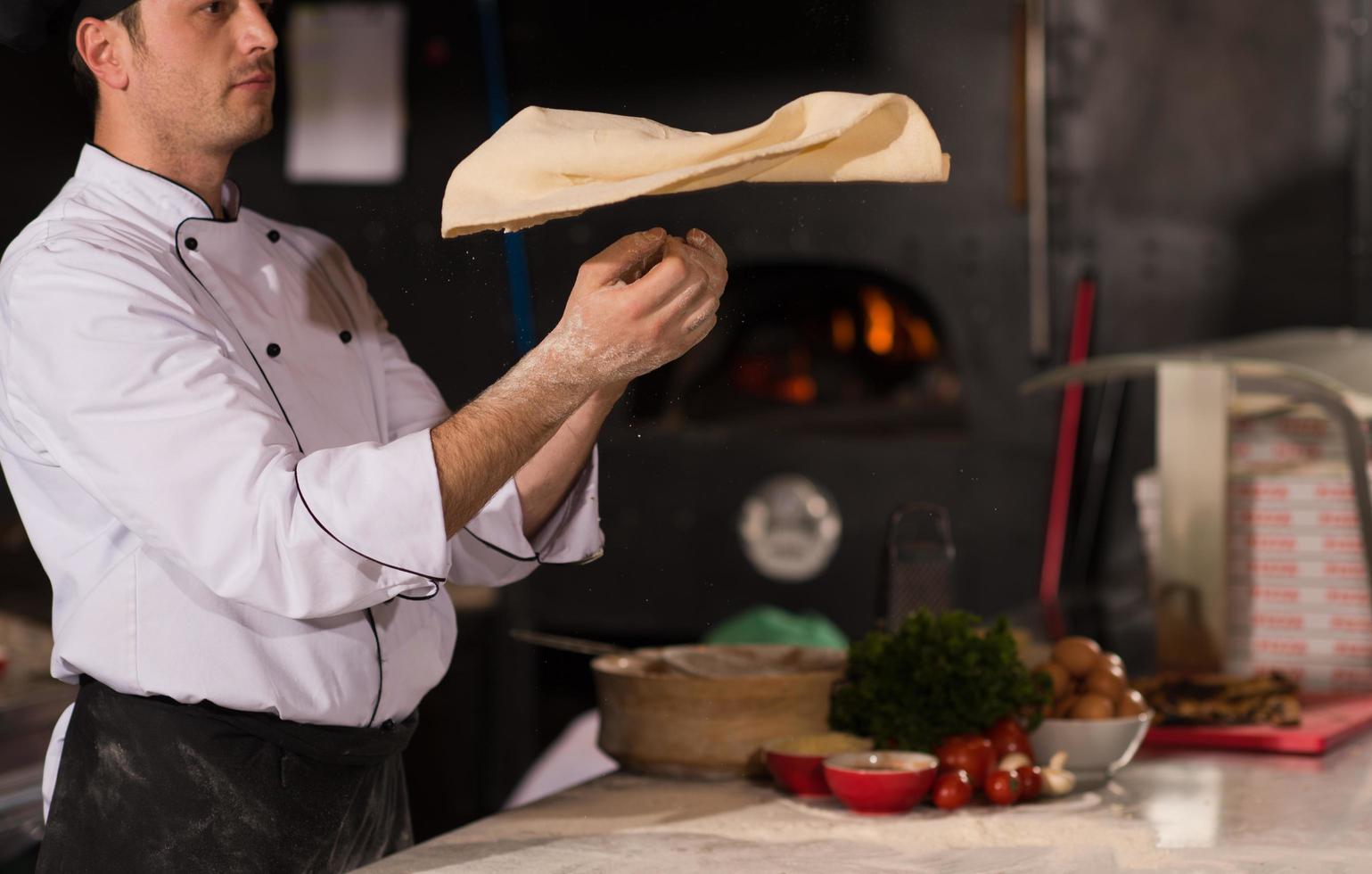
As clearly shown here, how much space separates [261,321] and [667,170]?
17.8 inches

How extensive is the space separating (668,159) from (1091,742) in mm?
906

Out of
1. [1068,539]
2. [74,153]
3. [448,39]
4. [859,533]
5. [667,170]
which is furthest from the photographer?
[859,533]

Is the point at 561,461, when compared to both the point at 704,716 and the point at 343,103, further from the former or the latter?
the point at 343,103

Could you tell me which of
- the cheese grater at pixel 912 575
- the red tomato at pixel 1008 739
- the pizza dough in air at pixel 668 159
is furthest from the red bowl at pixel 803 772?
the pizza dough in air at pixel 668 159

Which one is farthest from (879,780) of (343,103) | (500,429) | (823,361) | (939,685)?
(823,361)

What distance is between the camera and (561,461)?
5.39 ft

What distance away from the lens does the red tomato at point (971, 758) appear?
5.78 feet

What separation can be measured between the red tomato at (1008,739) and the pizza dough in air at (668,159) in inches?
27.6

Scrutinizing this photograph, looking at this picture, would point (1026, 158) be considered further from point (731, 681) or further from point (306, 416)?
point (306, 416)

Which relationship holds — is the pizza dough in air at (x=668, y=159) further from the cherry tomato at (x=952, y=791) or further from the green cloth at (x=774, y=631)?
the green cloth at (x=774, y=631)

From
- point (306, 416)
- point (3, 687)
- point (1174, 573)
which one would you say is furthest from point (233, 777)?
point (1174, 573)

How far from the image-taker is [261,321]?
1.54 meters

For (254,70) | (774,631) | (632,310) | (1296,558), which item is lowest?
(774,631)

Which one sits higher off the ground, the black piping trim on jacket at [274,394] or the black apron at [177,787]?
the black piping trim on jacket at [274,394]
